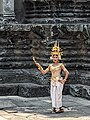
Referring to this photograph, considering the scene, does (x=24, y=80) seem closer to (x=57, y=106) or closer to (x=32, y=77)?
(x=32, y=77)

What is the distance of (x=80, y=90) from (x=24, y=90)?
4.37 feet

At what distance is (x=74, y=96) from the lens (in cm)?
899

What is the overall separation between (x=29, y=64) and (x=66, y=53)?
1.04m

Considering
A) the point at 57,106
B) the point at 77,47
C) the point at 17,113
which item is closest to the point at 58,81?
the point at 57,106

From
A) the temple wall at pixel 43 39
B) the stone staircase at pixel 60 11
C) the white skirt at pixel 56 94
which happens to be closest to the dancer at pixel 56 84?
the white skirt at pixel 56 94

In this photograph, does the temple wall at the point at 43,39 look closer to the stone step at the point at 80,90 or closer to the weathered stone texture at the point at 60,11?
the weathered stone texture at the point at 60,11

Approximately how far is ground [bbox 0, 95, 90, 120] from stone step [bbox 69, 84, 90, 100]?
0.12 meters

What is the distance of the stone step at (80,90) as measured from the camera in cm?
860

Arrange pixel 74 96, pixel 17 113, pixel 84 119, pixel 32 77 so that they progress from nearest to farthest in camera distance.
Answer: pixel 84 119 < pixel 17 113 < pixel 74 96 < pixel 32 77

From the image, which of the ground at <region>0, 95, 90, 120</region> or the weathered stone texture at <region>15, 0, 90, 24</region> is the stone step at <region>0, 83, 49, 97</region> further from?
the weathered stone texture at <region>15, 0, 90, 24</region>

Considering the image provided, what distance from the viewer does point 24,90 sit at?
8945 mm

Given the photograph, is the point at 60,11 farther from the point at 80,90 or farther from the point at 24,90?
the point at 24,90

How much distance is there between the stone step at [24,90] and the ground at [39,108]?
20 cm

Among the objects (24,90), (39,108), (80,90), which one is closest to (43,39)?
(24,90)
